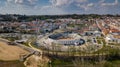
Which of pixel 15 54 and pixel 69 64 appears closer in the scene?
pixel 69 64

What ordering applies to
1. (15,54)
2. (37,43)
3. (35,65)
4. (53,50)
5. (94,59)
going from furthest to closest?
(37,43)
(53,50)
(15,54)
(94,59)
(35,65)

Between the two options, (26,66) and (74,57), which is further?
(74,57)

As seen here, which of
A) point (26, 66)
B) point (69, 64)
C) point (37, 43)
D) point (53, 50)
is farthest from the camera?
point (37, 43)

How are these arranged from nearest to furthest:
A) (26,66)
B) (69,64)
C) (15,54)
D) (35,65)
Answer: (35,65) < (26,66) < (69,64) < (15,54)

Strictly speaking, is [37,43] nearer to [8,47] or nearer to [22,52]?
[8,47]

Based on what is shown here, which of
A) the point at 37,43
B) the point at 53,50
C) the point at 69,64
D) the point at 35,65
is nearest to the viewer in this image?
the point at 35,65

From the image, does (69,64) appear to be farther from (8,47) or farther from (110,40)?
(110,40)

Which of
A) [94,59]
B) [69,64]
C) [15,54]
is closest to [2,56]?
[15,54]

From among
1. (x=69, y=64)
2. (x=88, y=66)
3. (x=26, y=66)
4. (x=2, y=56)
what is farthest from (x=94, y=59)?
(x=2, y=56)
